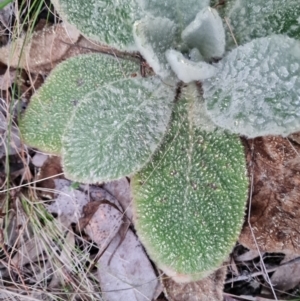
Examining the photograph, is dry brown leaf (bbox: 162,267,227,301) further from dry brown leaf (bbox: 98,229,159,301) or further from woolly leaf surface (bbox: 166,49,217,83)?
woolly leaf surface (bbox: 166,49,217,83)

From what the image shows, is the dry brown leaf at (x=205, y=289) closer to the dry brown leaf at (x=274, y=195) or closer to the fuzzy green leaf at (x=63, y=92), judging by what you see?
the dry brown leaf at (x=274, y=195)

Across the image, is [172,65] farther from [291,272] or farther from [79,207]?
[291,272]

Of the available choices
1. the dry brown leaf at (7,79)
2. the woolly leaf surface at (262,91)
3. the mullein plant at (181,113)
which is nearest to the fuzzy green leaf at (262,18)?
the mullein plant at (181,113)

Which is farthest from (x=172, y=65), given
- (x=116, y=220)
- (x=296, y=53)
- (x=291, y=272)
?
(x=291, y=272)

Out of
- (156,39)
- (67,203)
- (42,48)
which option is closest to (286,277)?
(67,203)

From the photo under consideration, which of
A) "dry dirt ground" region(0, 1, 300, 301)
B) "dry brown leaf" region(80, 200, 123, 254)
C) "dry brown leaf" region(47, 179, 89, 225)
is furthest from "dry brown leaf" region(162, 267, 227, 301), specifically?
"dry brown leaf" region(47, 179, 89, 225)

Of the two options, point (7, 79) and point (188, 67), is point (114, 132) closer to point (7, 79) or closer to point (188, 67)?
point (188, 67)
